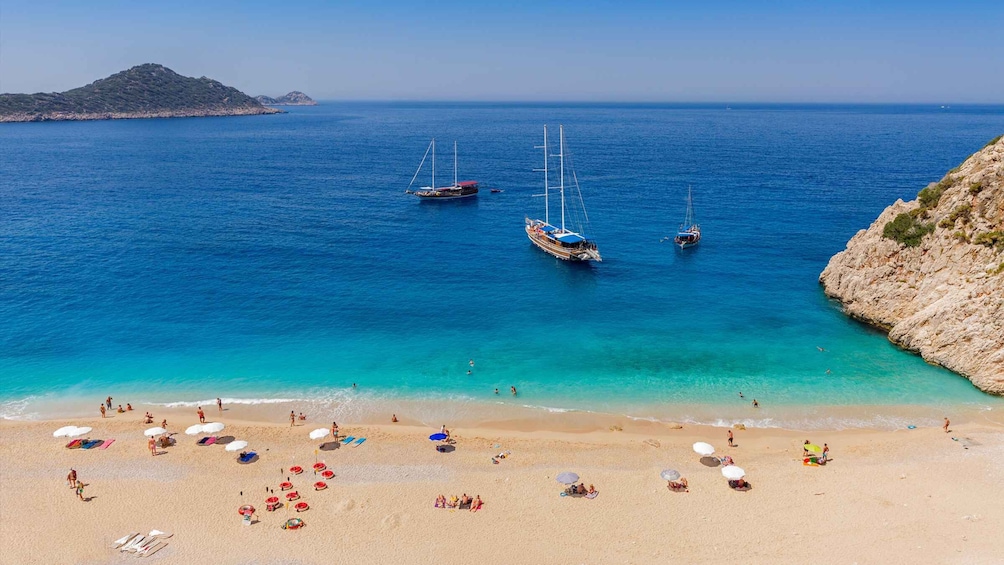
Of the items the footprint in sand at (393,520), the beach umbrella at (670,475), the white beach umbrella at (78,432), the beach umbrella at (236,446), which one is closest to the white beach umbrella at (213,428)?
the beach umbrella at (236,446)

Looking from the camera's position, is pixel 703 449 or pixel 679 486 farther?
pixel 703 449

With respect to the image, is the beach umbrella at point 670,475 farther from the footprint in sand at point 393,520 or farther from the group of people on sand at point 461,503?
the footprint in sand at point 393,520

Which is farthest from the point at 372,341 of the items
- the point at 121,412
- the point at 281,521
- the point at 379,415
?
the point at 281,521

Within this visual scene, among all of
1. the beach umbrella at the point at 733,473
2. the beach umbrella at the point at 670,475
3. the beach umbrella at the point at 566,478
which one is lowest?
the beach umbrella at the point at 566,478

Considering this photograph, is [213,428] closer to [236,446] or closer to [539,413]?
[236,446]

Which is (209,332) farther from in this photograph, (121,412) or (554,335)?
(554,335)

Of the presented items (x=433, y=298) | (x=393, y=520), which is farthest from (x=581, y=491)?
(x=433, y=298)
